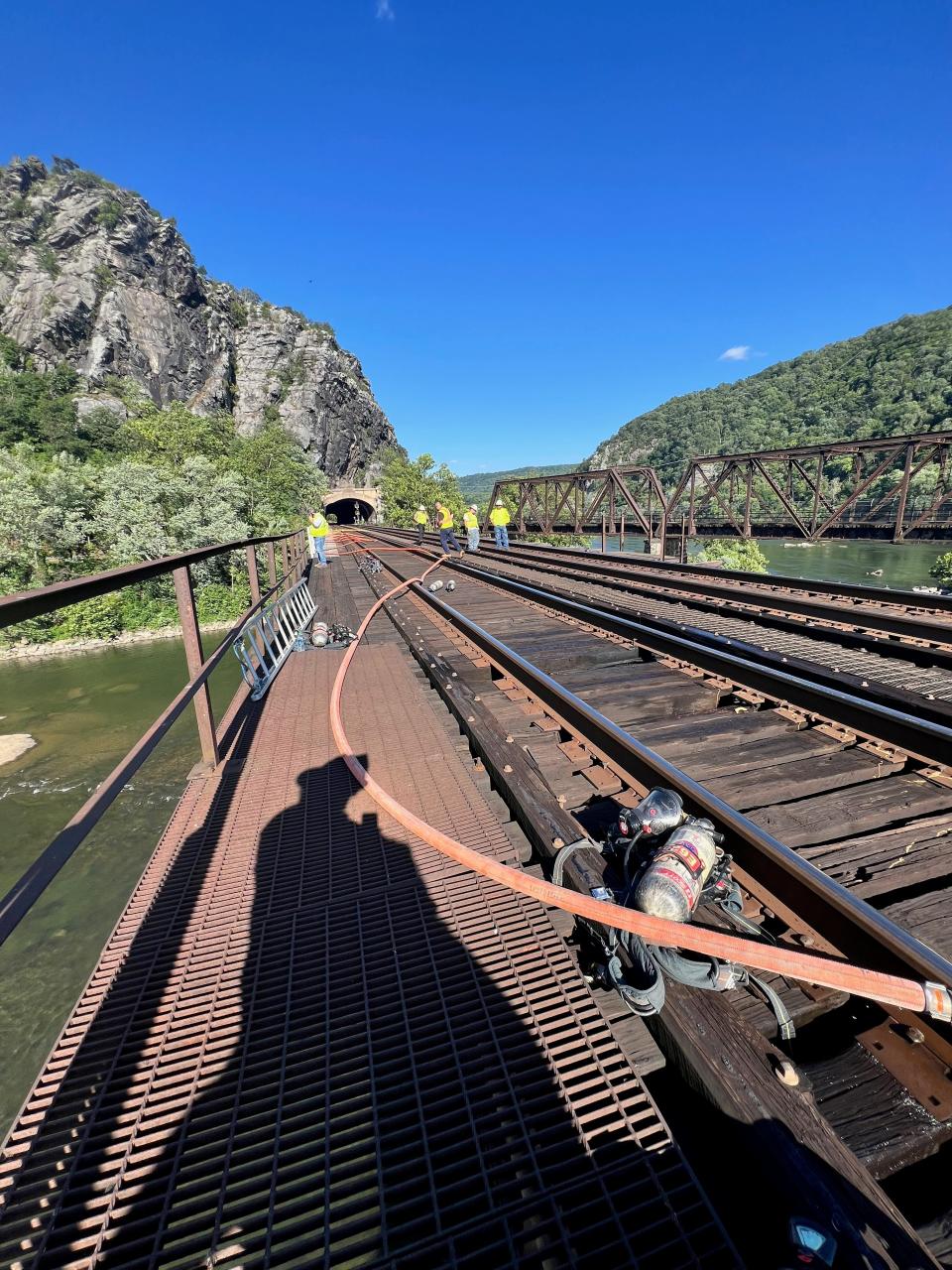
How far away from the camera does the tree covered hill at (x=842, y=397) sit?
105 metres

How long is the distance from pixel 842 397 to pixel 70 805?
163527 mm

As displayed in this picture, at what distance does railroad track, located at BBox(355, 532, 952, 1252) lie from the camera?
173 cm

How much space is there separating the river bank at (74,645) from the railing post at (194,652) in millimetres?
29433

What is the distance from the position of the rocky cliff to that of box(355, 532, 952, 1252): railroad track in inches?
3985

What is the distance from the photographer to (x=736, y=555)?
44.6 meters

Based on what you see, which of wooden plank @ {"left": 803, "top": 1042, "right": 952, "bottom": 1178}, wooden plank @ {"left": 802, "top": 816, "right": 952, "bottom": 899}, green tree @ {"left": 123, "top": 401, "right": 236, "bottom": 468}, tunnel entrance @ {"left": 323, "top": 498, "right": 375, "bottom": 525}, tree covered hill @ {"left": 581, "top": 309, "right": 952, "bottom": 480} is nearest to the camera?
wooden plank @ {"left": 803, "top": 1042, "right": 952, "bottom": 1178}

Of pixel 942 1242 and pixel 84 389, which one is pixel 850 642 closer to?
pixel 942 1242

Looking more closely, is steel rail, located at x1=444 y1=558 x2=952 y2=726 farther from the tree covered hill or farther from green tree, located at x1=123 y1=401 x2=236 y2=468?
the tree covered hill

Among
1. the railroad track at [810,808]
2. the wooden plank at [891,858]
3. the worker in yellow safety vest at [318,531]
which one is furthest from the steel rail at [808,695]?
the worker in yellow safety vest at [318,531]

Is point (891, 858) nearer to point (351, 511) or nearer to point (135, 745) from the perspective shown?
point (135, 745)

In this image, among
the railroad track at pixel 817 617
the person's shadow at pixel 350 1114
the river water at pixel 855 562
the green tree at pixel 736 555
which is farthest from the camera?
the river water at pixel 855 562

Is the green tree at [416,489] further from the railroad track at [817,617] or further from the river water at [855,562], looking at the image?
the railroad track at [817,617]

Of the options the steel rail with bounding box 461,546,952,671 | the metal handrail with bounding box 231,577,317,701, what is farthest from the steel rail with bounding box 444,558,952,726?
the metal handrail with bounding box 231,577,317,701

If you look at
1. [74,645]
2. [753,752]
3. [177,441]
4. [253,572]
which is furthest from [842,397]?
[753,752]
